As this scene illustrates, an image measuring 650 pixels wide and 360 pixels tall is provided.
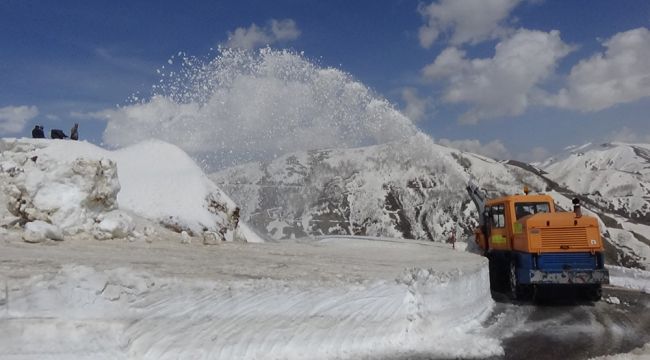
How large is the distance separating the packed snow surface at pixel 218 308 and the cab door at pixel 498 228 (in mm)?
3952

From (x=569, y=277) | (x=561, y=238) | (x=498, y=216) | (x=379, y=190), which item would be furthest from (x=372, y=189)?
(x=569, y=277)

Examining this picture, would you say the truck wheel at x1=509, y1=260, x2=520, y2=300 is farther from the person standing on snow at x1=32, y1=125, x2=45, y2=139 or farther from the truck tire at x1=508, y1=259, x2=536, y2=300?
the person standing on snow at x1=32, y1=125, x2=45, y2=139

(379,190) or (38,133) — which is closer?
(38,133)

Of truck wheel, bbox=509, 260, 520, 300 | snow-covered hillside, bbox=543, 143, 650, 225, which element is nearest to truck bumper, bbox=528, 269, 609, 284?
truck wheel, bbox=509, 260, 520, 300

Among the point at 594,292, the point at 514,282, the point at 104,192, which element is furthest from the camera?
the point at 514,282

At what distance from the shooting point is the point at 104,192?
13.6 m

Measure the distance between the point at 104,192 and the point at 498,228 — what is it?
10588 mm

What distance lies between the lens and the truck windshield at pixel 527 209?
1528cm

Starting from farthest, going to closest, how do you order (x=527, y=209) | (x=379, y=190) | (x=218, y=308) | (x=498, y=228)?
(x=379, y=190) → (x=498, y=228) → (x=527, y=209) → (x=218, y=308)

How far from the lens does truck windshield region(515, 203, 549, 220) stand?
15.3 meters

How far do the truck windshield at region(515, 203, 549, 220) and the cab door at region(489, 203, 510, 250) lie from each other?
49 cm

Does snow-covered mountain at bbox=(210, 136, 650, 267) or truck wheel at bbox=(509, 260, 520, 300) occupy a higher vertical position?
snow-covered mountain at bbox=(210, 136, 650, 267)

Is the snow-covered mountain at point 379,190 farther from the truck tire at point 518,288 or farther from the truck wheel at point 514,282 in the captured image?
the truck tire at point 518,288

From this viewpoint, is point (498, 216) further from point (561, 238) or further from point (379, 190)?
point (379, 190)
